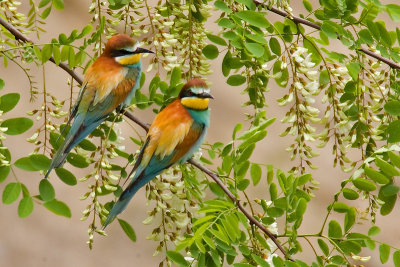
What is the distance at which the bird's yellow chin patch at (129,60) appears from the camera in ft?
2.06

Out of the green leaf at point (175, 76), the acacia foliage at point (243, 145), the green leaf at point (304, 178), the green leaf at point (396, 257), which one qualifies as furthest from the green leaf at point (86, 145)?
the green leaf at point (396, 257)

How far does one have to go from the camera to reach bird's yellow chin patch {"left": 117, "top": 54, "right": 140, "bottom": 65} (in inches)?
24.7

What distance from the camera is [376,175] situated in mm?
603

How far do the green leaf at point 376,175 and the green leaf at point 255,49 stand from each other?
15 cm

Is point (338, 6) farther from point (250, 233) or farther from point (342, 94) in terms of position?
point (250, 233)

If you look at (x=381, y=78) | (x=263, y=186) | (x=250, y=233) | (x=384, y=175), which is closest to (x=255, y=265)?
(x=250, y=233)

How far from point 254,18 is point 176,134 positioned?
0.15 m

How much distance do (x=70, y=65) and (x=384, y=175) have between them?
0.32 meters

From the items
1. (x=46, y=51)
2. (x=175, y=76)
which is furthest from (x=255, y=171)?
(x=46, y=51)

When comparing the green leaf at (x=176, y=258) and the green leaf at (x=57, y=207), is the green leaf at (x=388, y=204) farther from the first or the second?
the green leaf at (x=57, y=207)

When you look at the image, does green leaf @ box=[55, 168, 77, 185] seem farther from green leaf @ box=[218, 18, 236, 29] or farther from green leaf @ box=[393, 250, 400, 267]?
green leaf @ box=[393, 250, 400, 267]

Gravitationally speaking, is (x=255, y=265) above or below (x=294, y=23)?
below

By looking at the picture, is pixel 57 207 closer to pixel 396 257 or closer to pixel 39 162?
pixel 39 162

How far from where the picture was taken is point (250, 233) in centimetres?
65
